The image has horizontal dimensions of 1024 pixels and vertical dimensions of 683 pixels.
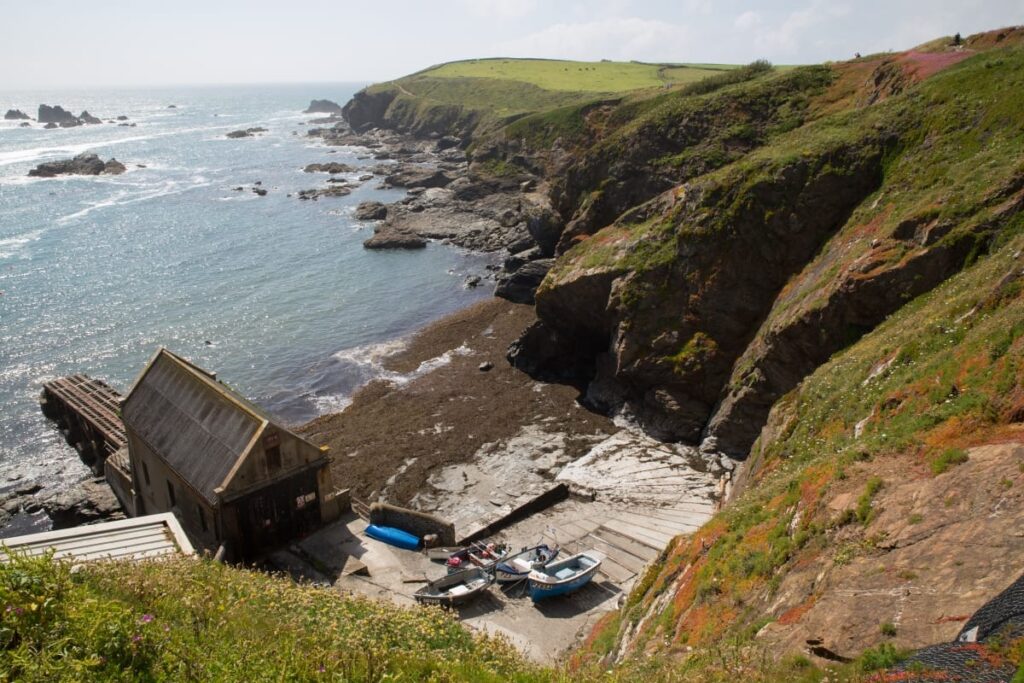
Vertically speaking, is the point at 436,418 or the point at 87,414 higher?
the point at 436,418

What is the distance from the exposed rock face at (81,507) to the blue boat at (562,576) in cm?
2374

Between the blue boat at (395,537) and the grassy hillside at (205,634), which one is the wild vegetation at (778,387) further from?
the blue boat at (395,537)

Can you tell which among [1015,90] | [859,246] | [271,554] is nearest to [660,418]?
[859,246]

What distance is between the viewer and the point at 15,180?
131 m

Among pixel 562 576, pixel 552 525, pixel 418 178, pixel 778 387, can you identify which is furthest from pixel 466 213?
pixel 562 576

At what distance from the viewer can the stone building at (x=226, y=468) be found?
2606 cm

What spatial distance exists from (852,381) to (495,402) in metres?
26.6

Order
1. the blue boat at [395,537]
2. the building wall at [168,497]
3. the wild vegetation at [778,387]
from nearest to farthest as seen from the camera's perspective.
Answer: the wild vegetation at [778,387]
the building wall at [168,497]
the blue boat at [395,537]

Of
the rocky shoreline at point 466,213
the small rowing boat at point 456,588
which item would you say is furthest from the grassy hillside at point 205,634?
the rocky shoreline at point 466,213

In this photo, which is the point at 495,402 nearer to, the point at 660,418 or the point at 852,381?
the point at 660,418

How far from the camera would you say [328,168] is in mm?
139750

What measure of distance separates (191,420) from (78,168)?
453 ft

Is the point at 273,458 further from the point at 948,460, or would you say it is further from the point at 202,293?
the point at 202,293

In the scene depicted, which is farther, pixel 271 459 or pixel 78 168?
pixel 78 168
